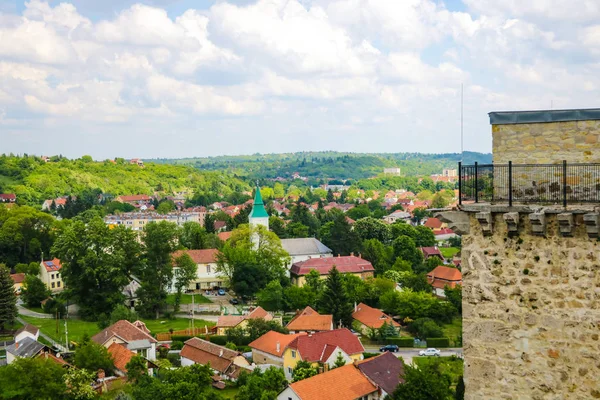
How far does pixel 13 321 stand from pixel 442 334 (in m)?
31.3

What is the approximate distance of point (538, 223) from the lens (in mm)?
6180

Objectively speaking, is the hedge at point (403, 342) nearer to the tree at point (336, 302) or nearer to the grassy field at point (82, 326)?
the tree at point (336, 302)

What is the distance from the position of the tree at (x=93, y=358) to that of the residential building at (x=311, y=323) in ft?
42.9

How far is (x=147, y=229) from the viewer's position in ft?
170

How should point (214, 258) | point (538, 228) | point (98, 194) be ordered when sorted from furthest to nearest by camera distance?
point (98, 194)
point (214, 258)
point (538, 228)

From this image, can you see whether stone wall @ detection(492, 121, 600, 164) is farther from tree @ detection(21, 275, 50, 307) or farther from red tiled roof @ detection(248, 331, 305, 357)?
tree @ detection(21, 275, 50, 307)

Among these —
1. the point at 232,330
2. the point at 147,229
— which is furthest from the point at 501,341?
the point at 147,229

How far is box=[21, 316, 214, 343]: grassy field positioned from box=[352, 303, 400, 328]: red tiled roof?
11.2 meters

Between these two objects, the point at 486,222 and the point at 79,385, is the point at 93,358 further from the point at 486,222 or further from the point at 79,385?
the point at 486,222

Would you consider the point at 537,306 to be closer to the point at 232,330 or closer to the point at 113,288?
the point at 232,330

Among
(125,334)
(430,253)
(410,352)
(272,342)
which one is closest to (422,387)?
(272,342)

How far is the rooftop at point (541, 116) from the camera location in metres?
6.39

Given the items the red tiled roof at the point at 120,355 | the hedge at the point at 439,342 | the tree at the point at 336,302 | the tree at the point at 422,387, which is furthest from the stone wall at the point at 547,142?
the tree at the point at 336,302

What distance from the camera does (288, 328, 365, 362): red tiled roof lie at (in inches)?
1335
